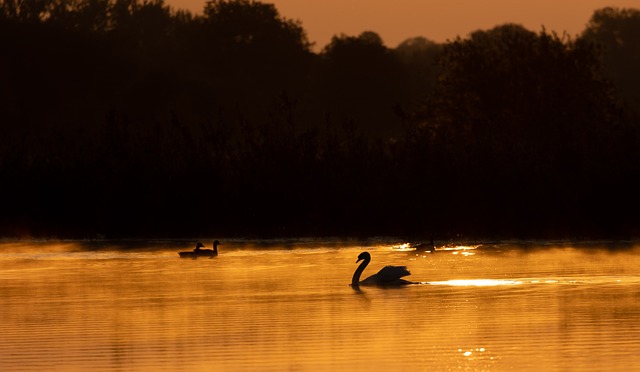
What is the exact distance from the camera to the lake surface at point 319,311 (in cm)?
1730

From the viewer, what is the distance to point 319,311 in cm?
2231

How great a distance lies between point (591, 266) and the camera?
29.8 m

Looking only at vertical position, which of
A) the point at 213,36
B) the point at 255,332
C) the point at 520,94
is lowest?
the point at 255,332

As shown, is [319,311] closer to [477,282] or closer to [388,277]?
[388,277]

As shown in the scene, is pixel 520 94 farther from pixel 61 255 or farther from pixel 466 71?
pixel 61 255

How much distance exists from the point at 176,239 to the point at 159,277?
1231 centimetres

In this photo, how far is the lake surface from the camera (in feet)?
56.7

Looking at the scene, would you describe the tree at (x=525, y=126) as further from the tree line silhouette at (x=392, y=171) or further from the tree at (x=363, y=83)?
the tree at (x=363, y=83)

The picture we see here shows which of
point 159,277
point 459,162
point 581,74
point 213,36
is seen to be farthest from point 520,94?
point 213,36

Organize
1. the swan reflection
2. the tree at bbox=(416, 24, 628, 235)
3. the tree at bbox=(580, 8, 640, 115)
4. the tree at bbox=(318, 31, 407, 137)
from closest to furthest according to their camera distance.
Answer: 1. the swan reflection
2. the tree at bbox=(416, 24, 628, 235)
3. the tree at bbox=(318, 31, 407, 137)
4. the tree at bbox=(580, 8, 640, 115)

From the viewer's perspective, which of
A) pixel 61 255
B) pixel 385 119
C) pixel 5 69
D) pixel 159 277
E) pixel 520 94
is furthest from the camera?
pixel 385 119

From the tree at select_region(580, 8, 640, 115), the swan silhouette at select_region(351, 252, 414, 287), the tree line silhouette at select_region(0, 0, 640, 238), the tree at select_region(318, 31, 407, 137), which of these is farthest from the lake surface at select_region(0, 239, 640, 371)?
the tree at select_region(580, 8, 640, 115)

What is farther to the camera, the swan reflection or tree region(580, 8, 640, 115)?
tree region(580, 8, 640, 115)

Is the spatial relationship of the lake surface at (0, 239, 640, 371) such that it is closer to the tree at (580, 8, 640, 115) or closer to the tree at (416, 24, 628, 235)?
the tree at (416, 24, 628, 235)
